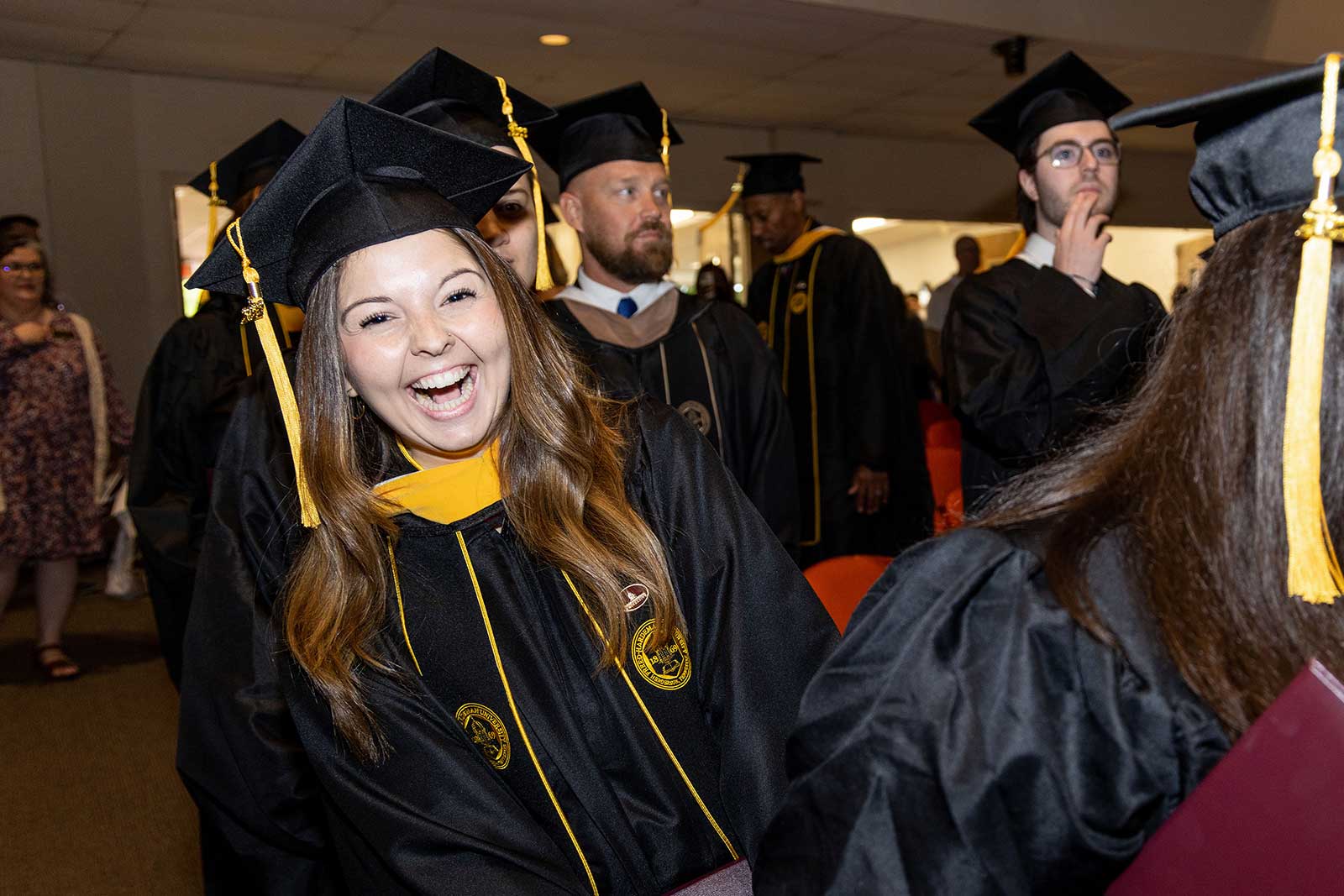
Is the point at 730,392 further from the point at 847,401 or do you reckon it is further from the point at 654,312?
the point at 847,401

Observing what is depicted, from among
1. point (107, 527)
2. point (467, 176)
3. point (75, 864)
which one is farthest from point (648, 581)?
point (107, 527)

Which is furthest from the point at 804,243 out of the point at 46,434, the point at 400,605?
the point at 400,605

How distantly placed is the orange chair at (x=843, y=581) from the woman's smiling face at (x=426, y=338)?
732 mm

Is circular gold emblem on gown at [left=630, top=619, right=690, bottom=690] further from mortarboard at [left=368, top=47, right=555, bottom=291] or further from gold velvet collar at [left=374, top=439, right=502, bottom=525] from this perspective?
mortarboard at [left=368, top=47, right=555, bottom=291]

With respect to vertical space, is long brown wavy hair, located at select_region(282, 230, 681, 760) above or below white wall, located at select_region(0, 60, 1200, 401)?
below

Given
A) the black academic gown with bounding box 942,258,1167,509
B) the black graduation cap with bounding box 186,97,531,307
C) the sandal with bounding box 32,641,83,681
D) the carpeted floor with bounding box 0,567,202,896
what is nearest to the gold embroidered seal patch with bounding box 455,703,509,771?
the black graduation cap with bounding box 186,97,531,307

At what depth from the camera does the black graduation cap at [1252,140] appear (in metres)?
0.91

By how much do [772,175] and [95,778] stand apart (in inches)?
149

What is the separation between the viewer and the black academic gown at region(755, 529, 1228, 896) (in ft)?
2.99

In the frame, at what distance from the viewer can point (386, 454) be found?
1868 millimetres

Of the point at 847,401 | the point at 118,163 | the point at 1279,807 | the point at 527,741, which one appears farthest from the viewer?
the point at 118,163

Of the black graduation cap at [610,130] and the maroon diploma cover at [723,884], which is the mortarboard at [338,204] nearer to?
the maroon diploma cover at [723,884]

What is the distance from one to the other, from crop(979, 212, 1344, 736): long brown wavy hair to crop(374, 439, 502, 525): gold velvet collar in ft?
3.25

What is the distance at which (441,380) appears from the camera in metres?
1.66
